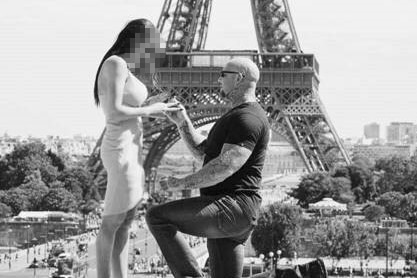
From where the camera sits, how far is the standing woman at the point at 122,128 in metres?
7.52

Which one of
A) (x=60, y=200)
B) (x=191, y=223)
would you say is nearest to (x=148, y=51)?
(x=191, y=223)

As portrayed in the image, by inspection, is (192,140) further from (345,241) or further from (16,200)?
(16,200)

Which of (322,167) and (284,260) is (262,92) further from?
(284,260)

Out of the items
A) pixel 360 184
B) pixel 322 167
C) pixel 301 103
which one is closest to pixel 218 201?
pixel 301 103

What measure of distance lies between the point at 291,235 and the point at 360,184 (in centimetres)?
2310

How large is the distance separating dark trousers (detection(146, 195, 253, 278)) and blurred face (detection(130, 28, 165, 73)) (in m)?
0.99

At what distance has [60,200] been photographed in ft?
228

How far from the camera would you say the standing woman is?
7.52 m

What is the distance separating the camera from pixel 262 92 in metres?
61.5

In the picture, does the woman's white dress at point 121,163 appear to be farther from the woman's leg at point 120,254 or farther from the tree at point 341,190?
the tree at point 341,190

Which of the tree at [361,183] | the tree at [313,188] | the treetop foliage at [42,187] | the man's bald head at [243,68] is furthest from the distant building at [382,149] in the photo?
the man's bald head at [243,68]

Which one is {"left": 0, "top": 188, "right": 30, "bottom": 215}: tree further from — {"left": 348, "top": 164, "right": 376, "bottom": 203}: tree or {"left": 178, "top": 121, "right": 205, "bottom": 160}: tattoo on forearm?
{"left": 178, "top": 121, "right": 205, "bottom": 160}: tattoo on forearm

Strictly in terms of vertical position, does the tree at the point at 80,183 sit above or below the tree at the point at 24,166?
below

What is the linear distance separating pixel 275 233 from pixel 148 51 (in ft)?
144
